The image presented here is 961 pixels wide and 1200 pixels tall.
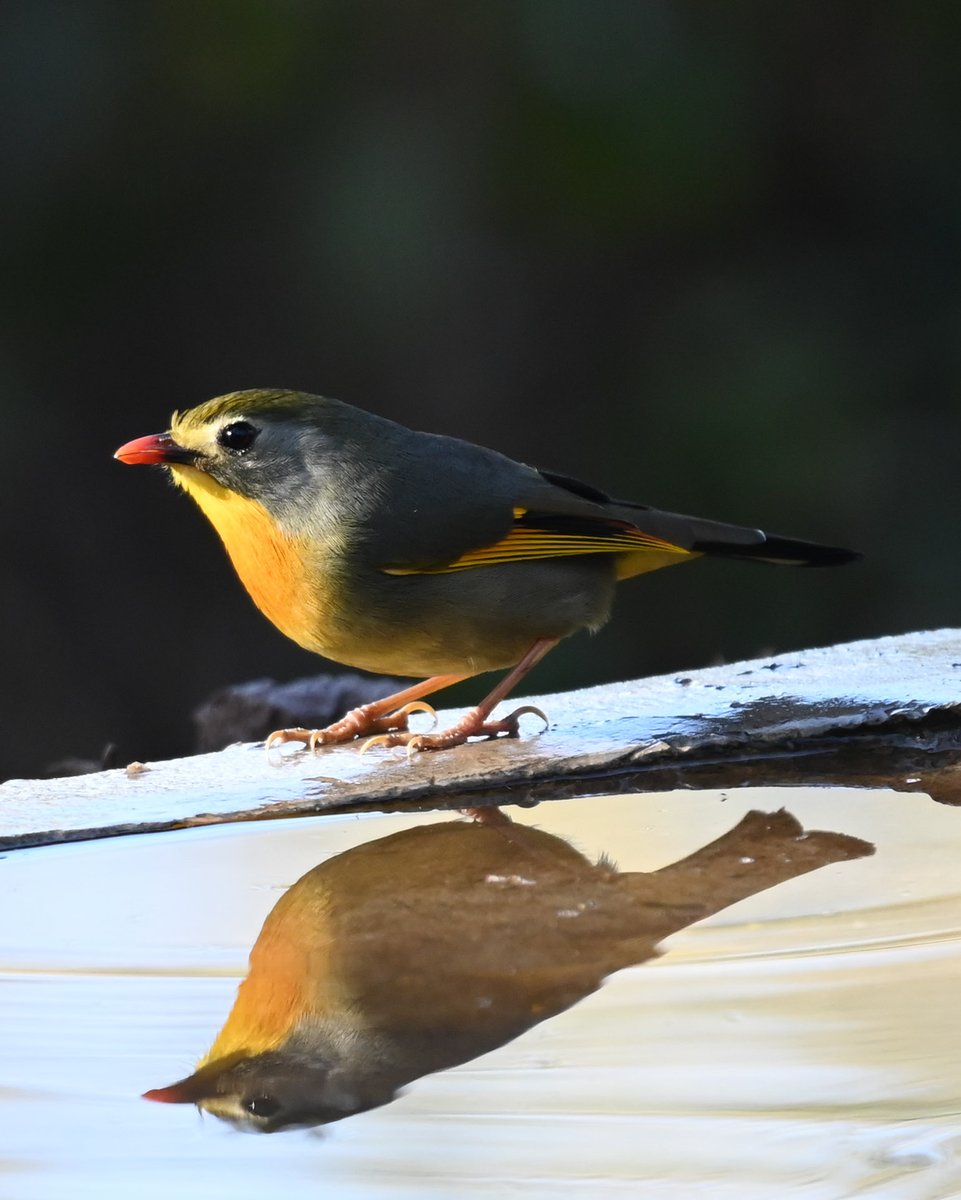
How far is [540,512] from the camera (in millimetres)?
3742

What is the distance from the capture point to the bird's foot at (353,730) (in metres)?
3.68

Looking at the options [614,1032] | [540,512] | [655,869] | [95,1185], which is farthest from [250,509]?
[95,1185]

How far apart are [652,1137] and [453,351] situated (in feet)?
23.1

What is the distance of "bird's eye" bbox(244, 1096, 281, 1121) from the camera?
1842 millimetres

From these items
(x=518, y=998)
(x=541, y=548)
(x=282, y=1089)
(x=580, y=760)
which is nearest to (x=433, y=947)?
(x=518, y=998)

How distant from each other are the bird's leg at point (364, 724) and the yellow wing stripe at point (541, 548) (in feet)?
1.11

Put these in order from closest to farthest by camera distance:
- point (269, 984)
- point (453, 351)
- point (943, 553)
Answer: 1. point (269, 984)
2. point (943, 553)
3. point (453, 351)

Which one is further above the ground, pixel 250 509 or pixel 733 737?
pixel 250 509

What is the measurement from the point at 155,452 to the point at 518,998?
73.0 inches

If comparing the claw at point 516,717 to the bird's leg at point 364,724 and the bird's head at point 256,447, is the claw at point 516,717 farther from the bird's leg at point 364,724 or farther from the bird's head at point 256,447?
the bird's head at point 256,447

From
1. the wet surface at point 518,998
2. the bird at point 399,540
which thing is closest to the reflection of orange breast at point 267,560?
the bird at point 399,540

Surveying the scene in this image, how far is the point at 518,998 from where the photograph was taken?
7.03 ft

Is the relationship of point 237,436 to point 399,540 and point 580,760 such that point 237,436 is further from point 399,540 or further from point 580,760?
point 580,760

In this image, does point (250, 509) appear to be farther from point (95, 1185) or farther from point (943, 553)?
point (943, 553)
